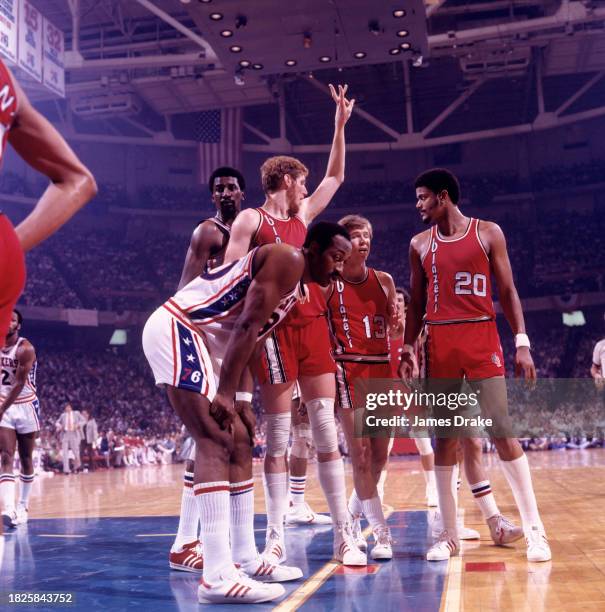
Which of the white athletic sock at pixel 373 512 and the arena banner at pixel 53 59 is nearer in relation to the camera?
the white athletic sock at pixel 373 512

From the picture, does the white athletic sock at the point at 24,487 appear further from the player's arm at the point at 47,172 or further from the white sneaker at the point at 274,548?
the player's arm at the point at 47,172

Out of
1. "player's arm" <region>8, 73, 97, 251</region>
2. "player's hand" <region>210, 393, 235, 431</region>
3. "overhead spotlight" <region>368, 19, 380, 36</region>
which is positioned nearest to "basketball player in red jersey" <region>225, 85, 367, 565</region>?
"player's hand" <region>210, 393, 235, 431</region>

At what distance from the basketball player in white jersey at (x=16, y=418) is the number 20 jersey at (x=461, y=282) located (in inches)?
157

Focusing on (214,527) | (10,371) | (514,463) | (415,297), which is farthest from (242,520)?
(10,371)

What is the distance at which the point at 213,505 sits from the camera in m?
3.52

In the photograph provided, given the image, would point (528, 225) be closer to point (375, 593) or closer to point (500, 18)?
point (500, 18)

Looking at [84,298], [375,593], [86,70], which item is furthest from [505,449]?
[84,298]

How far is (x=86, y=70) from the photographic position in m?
23.0

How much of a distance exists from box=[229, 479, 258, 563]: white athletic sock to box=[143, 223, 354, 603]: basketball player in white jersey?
241 millimetres

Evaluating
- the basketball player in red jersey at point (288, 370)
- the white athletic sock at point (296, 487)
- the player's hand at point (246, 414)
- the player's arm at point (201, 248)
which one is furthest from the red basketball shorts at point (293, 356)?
the white athletic sock at point (296, 487)

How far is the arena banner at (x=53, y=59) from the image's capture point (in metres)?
18.8

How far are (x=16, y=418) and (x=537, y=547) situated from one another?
562 centimetres

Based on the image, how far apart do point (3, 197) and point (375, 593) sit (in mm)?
28587

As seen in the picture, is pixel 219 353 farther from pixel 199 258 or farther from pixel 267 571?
pixel 199 258
